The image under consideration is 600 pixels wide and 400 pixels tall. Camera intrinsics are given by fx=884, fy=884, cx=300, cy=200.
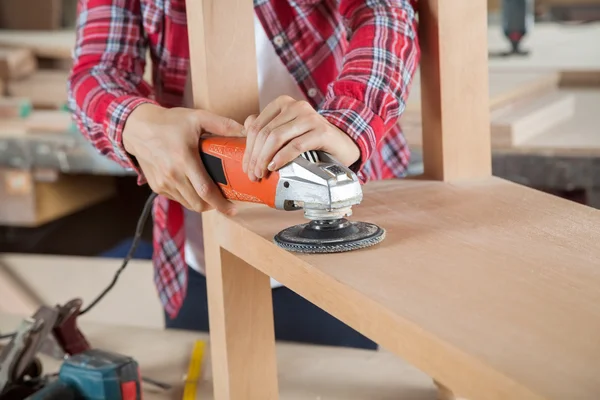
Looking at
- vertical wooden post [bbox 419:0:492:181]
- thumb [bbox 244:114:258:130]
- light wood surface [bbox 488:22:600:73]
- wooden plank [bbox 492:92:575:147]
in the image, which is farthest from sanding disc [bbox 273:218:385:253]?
light wood surface [bbox 488:22:600:73]

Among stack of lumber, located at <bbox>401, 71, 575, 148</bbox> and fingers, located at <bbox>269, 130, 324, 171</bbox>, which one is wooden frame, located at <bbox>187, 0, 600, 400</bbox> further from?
stack of lumber, located at <bbox>401, 71, 575, 148</bbox>

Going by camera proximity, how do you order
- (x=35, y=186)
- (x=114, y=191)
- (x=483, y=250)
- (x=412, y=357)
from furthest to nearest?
(x=114, y=191)
(x=35, y=186)
(x=483, y=250)
(x=412, y=357)

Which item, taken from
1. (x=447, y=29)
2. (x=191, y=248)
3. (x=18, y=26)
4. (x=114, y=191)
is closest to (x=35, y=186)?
(x=114, y=191)

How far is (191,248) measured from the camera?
1.43 meters

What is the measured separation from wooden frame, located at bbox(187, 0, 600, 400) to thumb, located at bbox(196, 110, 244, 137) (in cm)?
2

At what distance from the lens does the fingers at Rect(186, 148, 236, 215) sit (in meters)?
0.93

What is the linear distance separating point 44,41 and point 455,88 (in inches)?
98.1

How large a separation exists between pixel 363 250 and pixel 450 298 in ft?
0.48

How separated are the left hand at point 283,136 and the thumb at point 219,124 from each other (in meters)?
0.03

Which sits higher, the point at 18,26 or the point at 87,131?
the point at 18,26

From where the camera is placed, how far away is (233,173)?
35.2 inches

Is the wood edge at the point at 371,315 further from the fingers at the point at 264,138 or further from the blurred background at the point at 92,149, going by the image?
the blurred background at the point at 92,149

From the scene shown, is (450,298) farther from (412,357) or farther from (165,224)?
(165,224)

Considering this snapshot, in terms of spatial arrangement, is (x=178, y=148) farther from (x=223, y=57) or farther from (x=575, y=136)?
(x=575, y=136)
